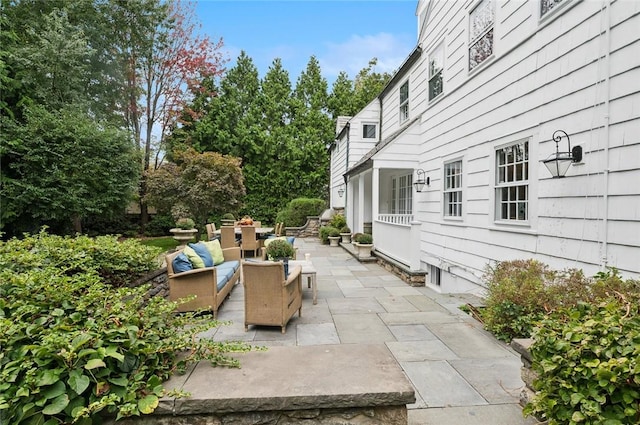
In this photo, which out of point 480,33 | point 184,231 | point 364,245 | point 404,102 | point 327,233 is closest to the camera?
point 480,33

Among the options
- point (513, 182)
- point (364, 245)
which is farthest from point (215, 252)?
point (513, 182)

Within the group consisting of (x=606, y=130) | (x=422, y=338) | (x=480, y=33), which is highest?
(x=480, y=33)

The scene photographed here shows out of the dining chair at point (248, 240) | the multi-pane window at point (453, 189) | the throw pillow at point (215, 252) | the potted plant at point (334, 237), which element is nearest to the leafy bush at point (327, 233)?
the potted plant at point (334, 237)

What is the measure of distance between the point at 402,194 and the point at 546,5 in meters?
7.59

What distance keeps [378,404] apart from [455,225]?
5873 mm

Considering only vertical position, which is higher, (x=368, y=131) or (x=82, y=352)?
(x=368, y=131)

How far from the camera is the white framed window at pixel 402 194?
11.0 m

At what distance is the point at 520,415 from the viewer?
247 cm

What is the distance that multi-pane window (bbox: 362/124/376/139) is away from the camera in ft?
47.1

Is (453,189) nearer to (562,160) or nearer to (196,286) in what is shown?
(562,160)

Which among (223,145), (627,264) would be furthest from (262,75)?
(627,264)

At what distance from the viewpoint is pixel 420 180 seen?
8891 millimetres

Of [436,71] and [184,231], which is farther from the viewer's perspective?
[184,231]

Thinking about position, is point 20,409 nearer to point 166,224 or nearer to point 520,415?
point 520,415
